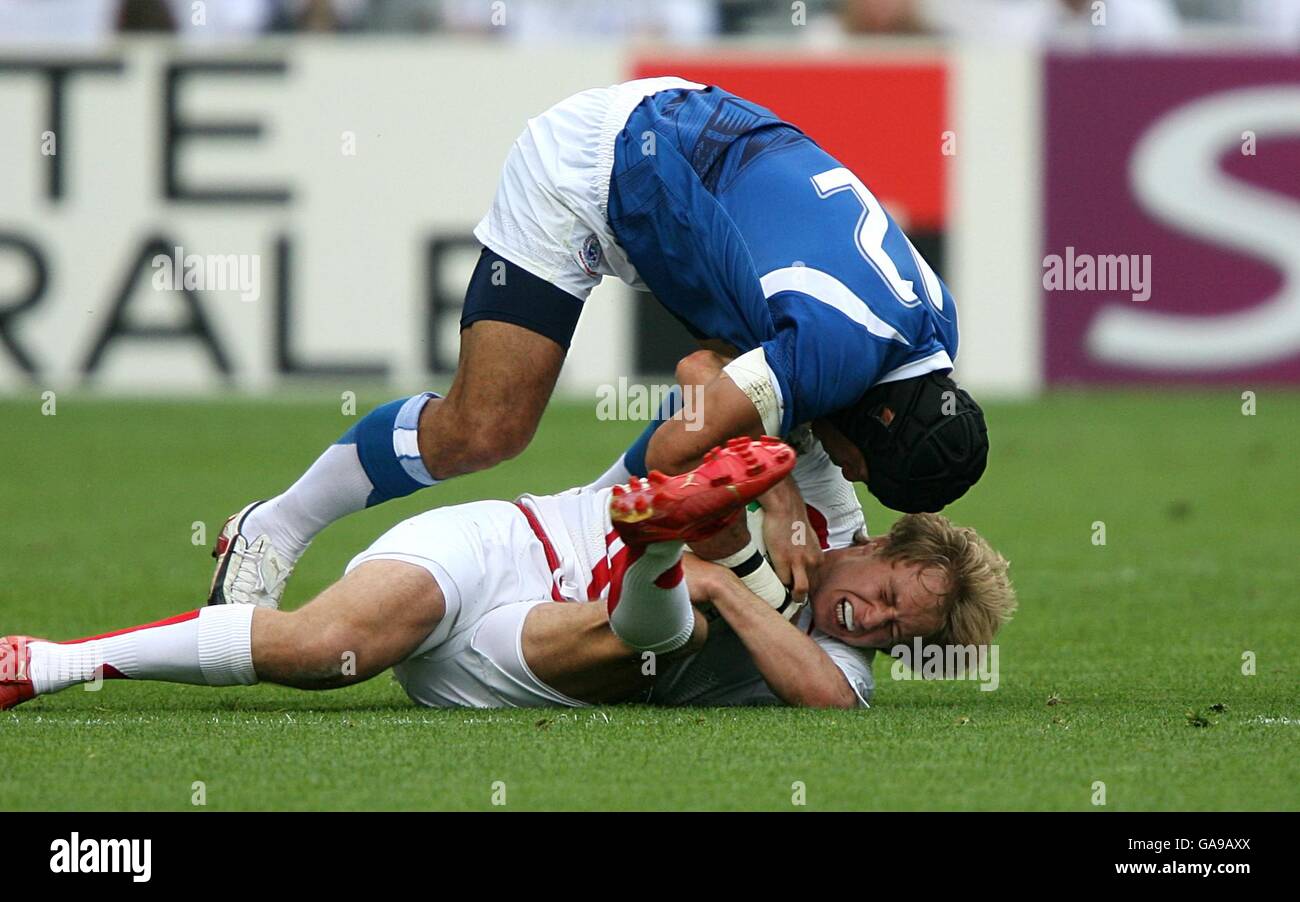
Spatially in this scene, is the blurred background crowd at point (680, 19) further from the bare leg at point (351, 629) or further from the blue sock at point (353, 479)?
the bare leg at point (351, 629)

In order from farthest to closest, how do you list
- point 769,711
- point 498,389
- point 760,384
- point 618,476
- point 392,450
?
point 618,476 < point 392,450 < point 498,389 < point 769,711 < point 760,384

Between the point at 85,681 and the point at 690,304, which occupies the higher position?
the point at 690,304

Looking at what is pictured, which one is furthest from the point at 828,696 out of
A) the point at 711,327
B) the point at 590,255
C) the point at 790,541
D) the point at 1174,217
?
the point at 1174,217

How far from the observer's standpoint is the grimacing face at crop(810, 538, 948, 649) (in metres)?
5.20

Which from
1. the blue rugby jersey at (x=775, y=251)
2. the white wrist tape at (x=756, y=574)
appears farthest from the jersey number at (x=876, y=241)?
the white wrist tape at (x=756, y=574)

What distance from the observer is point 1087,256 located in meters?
13.8

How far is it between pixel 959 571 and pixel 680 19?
10.4m

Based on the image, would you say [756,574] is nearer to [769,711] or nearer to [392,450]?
[769,711]

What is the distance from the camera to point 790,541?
5242mm

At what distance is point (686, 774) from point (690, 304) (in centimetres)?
166

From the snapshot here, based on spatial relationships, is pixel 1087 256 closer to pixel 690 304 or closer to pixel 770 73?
pixel 770 73

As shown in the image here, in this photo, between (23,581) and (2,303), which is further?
(2,303)

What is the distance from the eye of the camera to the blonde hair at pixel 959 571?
527 cm

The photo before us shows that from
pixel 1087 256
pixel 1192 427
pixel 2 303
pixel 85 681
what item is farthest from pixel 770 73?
pixel 85 681
